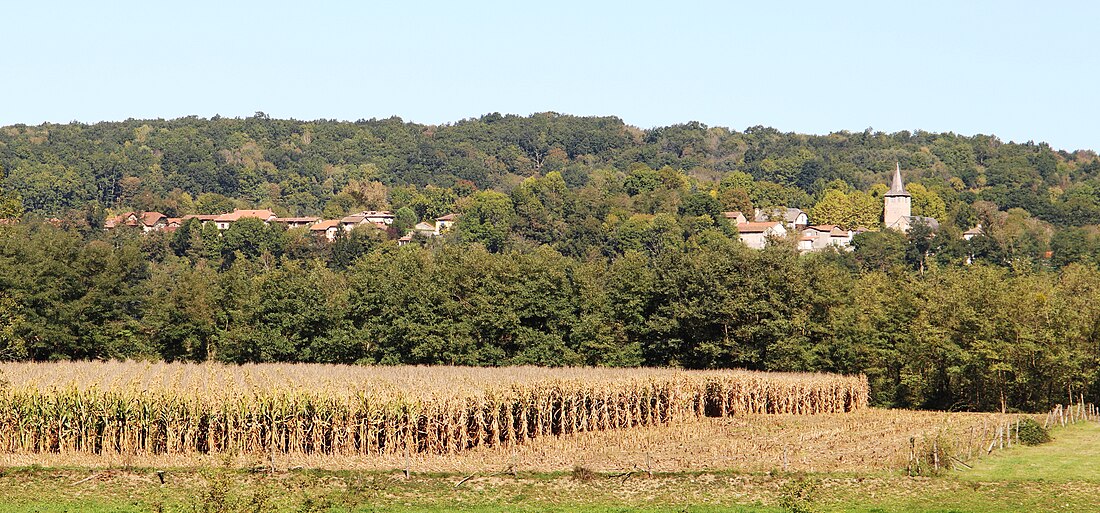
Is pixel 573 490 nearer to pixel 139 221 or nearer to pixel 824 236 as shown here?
pixel 139 221

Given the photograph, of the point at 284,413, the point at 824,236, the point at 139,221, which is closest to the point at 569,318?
the point at 284,413

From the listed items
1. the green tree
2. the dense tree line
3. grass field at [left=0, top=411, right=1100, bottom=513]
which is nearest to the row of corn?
grass field at [left=0, top=411, right=1100, bottom=513]

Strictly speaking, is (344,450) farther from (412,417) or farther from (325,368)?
(325,368)

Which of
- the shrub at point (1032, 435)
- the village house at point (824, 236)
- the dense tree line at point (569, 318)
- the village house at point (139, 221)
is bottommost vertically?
the shrub at point (1032, 435)

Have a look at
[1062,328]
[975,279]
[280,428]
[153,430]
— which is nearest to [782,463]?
[280,428]

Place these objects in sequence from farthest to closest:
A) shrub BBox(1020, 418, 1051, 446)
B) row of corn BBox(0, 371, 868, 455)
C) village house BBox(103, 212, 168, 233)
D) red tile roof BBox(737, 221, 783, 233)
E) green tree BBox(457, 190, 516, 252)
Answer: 1. red tile roof BBox(737, 221, 783, 233)
2. green tree BBox(457, 190, 516, 252)
3. village house BBox(103, 212, 168, 233)
4. shrub BBox(1020, 418, 1051, 446)
5. row of corn BBox(0, 371, 868, 455)

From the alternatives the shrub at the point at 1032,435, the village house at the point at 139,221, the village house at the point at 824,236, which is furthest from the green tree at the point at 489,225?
the shrub at the point at 1032,435

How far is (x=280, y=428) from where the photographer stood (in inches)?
1690

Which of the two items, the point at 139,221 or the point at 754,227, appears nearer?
the point at 139,221

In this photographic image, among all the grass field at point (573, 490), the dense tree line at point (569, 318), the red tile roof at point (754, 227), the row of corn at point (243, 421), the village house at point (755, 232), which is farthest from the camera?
the red tile roof at point (754, 227)

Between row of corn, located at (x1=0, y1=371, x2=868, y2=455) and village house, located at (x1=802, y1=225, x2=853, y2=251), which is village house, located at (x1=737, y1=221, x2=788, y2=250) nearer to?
village house, located at (x1=802, y1=225, x2=853, y2=251)

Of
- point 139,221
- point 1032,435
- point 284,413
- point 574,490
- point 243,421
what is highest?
point 139,221

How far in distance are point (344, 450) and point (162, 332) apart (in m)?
34.8

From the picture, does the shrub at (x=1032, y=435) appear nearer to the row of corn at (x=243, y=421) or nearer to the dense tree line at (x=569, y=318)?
the dense tree line at (x=569, y=318)
